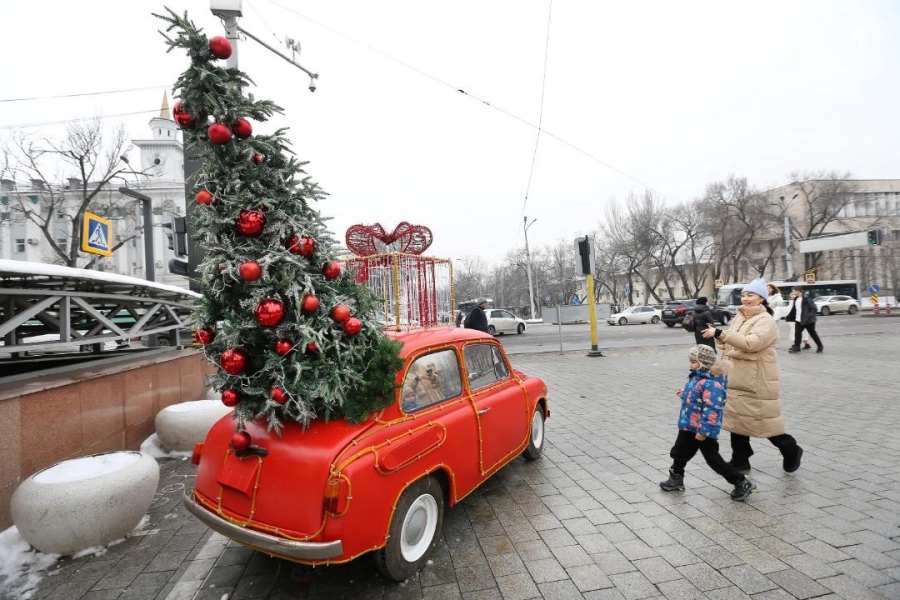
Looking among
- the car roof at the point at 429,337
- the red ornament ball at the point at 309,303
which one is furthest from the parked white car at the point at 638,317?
the red ornament ball at the point at 309,303

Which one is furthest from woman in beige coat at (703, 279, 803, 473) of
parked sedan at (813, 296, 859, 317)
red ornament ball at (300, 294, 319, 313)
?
parked sedan at (813, 296, 859, 317)

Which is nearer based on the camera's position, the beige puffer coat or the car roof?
the car roof

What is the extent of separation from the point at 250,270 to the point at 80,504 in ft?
7.66

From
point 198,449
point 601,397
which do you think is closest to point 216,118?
point 198,449

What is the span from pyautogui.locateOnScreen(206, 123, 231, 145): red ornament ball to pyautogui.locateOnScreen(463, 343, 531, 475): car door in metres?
2.37

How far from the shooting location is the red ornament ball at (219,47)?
2.58 meters

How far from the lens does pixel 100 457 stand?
3.71 meters

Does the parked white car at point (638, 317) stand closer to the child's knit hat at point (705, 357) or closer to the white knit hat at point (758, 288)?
the white knit hat at point (758, 288)

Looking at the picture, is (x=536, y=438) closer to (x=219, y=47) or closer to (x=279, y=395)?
(x=279, y=395)

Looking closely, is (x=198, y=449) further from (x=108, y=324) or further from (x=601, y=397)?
(x=601, y=397)

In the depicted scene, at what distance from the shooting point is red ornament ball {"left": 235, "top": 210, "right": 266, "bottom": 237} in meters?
2.66

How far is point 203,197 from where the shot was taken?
262 centimetres

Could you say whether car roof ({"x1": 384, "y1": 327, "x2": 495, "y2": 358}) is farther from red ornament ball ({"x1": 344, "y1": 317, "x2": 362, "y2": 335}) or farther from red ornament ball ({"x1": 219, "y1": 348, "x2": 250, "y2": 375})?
red ornament ball ({"x1": 219, "y1": 348, "x2": 250, "y2": 375})

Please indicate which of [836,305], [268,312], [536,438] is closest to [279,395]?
[268,312]
